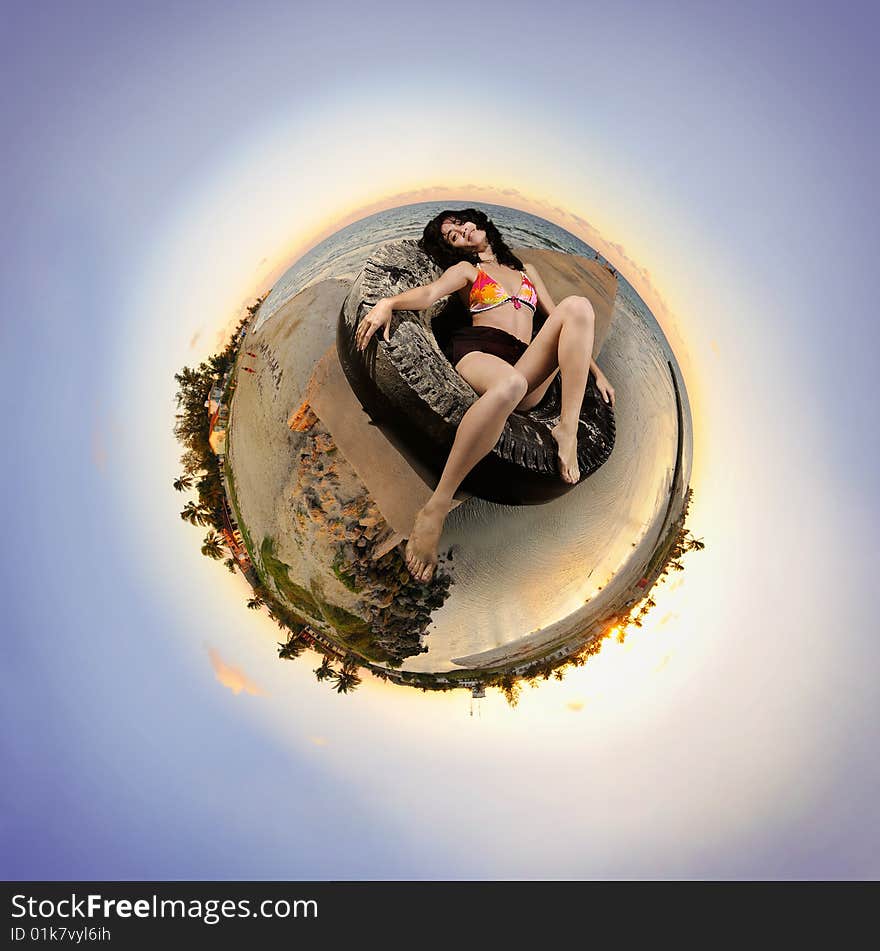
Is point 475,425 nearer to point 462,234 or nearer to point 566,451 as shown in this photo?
point 566,451

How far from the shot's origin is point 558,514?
2.54 metres

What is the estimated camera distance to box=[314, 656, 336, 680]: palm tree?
9.91 feet

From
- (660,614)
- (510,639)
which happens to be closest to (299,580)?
(510,639)

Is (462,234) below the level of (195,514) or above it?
above

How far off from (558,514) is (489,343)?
2.42 ft

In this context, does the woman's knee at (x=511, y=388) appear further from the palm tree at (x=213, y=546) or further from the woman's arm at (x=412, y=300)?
the palm tree at (x=213, y=546)

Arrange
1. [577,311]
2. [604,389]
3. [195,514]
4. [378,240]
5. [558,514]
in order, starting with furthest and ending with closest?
1. [195,514]
2. [378,240]
3. [558,514]
4. [604,389]
5. [577,311]

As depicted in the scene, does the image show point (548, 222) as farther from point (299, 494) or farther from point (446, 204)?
point (299, 494)

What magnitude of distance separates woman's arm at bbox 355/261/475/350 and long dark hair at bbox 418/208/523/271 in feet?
0.22

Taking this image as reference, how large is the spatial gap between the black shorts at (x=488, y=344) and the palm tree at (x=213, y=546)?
146 cm

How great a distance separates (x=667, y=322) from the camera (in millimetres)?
3031

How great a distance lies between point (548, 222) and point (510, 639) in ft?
5.80

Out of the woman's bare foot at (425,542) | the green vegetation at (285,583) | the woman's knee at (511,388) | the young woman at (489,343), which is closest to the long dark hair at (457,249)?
the young woman at (489,343)

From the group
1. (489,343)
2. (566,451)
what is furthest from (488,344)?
(566,451)
